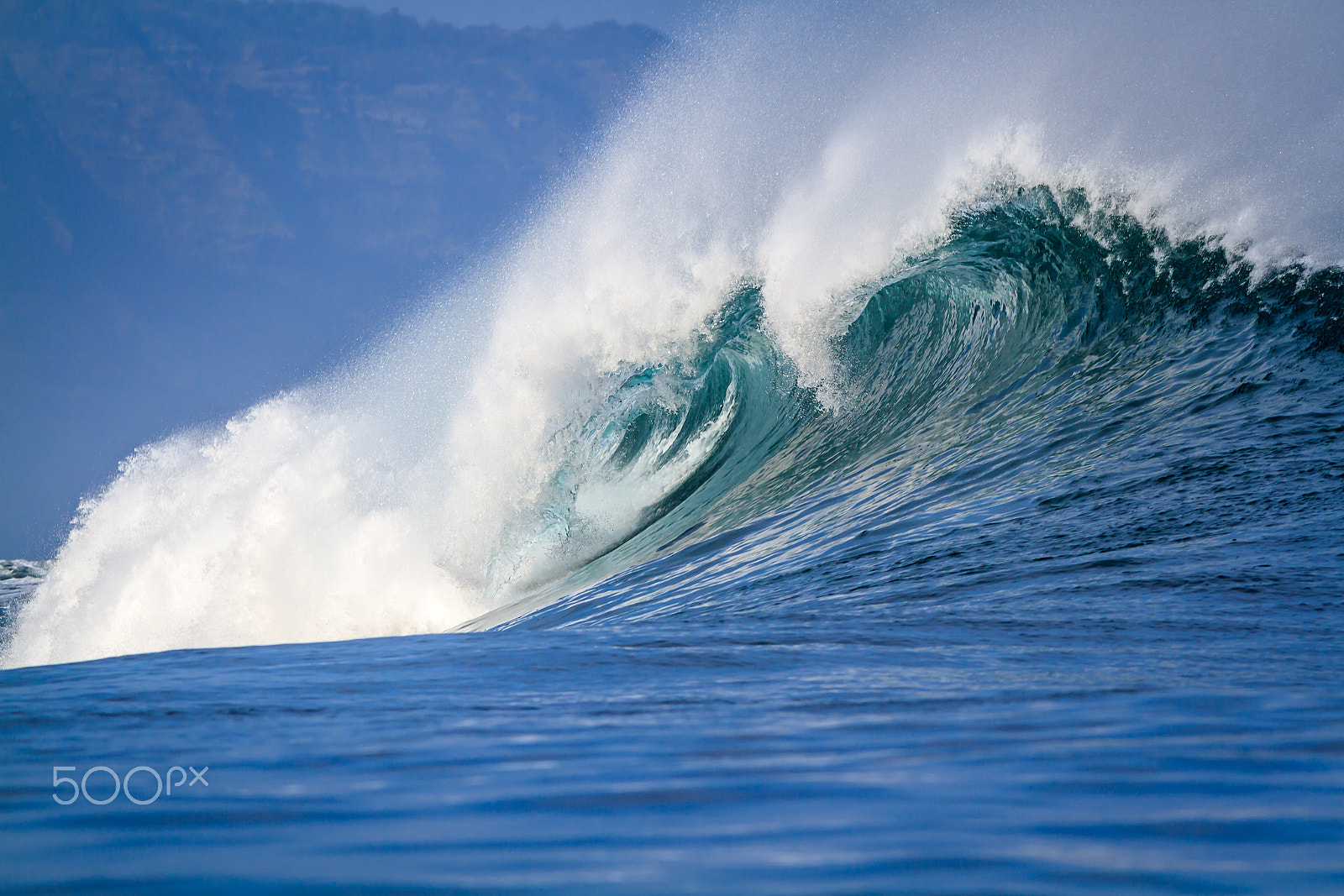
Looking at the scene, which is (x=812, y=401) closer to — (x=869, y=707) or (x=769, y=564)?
(x=769, y=564)

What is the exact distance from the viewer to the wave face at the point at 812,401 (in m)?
5.46

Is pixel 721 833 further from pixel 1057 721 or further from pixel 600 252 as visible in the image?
pixel 600 252

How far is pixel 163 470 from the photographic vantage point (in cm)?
1376

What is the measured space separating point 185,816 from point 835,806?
965 mm

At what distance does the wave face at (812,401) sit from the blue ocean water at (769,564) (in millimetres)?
49

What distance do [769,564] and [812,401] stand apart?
4.04 m

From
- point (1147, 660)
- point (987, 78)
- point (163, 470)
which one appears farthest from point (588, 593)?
point (163, 470)

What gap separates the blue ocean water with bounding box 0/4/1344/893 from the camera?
1312 millimetres
